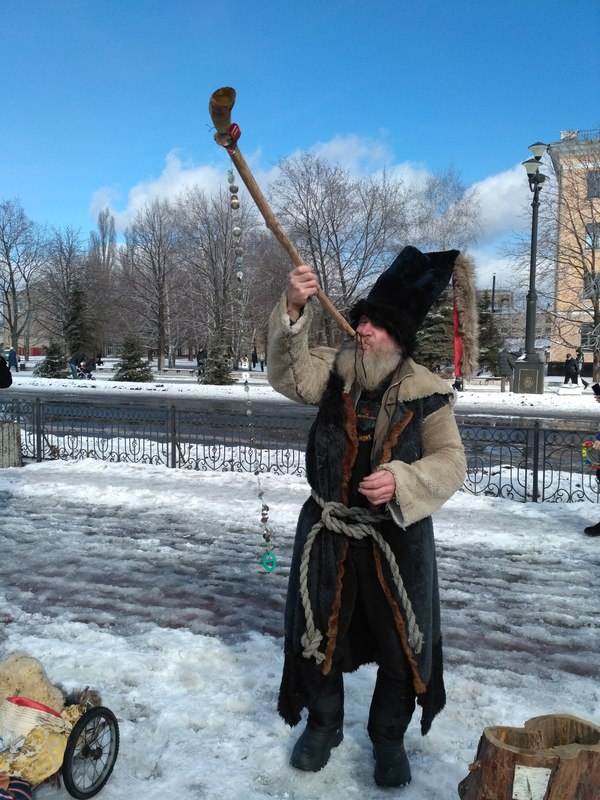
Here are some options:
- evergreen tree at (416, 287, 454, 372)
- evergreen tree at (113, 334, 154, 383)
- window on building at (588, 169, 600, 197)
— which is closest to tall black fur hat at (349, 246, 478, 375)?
evergreen tree at (416, 287, 454, 372)

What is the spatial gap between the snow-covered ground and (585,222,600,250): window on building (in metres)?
24.8

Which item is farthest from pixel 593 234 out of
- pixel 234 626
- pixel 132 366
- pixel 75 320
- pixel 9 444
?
pixel 75 320

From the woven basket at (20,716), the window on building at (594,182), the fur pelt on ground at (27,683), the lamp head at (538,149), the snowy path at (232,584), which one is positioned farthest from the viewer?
the window on building at (594,182)

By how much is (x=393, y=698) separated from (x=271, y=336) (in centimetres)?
158

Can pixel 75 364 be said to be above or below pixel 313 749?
above

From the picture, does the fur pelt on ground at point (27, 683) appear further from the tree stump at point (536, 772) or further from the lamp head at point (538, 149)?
the lamp head at point (538, 149)

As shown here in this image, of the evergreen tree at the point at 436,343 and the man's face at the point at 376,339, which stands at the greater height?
the evergreen tree at the point at 436,343

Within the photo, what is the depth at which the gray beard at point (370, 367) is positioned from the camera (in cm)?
251

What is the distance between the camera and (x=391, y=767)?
104 inches

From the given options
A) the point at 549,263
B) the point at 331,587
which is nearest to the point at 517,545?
the point at 331,587

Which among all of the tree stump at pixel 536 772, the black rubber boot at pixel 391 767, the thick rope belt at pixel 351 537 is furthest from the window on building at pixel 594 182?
the tree stump at pixel 536 772

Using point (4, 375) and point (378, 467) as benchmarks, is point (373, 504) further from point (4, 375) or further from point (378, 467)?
point (4, 375)

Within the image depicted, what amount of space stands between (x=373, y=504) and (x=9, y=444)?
872 centimetres

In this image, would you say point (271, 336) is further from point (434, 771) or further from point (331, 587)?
point (434, 771)
